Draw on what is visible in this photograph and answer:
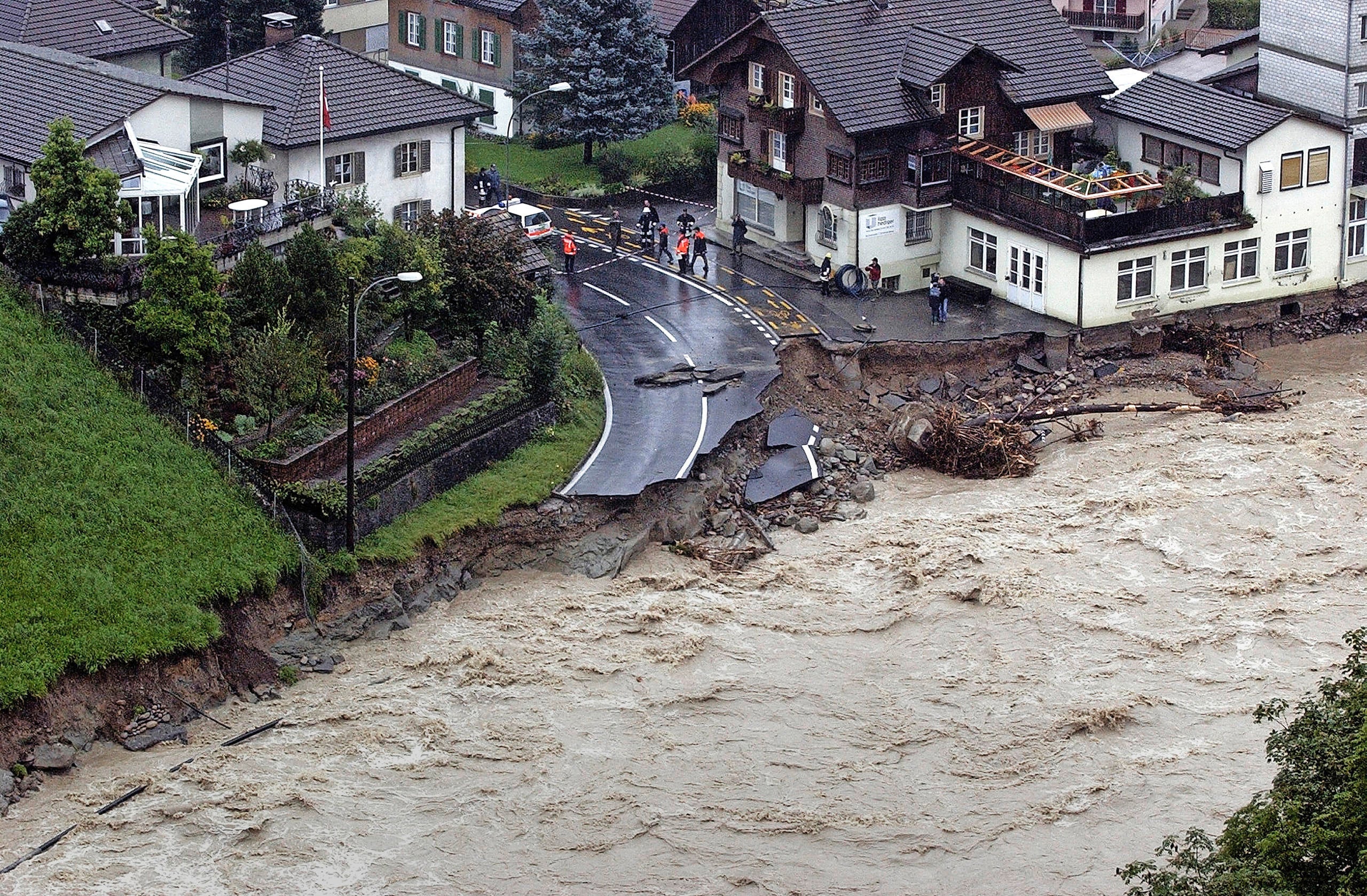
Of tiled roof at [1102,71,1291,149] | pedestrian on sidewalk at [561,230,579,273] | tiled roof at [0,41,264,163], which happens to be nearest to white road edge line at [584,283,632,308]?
pedestrian on sidewalk at [561,230,579,273]

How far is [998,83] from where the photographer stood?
221ft

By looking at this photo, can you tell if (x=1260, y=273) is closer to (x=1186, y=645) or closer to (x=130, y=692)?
(x=1186, y=645)

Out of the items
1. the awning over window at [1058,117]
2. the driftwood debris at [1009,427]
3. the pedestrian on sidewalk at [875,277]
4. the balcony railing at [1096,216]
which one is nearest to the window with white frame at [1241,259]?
the balcony railing at [1096,216]

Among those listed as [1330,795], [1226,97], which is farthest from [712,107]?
[1330,795]

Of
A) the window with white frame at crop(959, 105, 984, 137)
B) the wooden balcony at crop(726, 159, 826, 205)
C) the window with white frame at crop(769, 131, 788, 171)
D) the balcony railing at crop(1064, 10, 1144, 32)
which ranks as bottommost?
the wooden balcony at crop(726, 159, 826, 205)

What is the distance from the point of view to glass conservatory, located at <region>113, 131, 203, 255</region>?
5462 centimetres

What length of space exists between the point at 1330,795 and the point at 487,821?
16357mm

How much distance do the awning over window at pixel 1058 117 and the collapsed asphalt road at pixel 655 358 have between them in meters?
→ 11.5

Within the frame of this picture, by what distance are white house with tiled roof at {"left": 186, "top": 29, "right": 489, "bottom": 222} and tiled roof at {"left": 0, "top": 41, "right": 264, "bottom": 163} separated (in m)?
2.91

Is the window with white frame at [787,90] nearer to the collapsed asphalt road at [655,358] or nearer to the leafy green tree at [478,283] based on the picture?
the collapsed asphalt road at [655,358]

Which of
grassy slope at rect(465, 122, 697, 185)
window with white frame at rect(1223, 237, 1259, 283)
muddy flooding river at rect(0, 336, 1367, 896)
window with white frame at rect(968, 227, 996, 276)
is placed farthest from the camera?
grassy slope at rect(465, 122, 697, 185)

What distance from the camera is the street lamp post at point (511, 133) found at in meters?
71.2

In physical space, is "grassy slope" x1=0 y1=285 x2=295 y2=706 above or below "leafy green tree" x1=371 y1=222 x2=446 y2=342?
below

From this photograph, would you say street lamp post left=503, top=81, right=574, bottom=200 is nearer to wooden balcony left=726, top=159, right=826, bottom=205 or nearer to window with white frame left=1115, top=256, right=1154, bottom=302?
wooden balcony left=726, top=159, right=826, bottom=205
